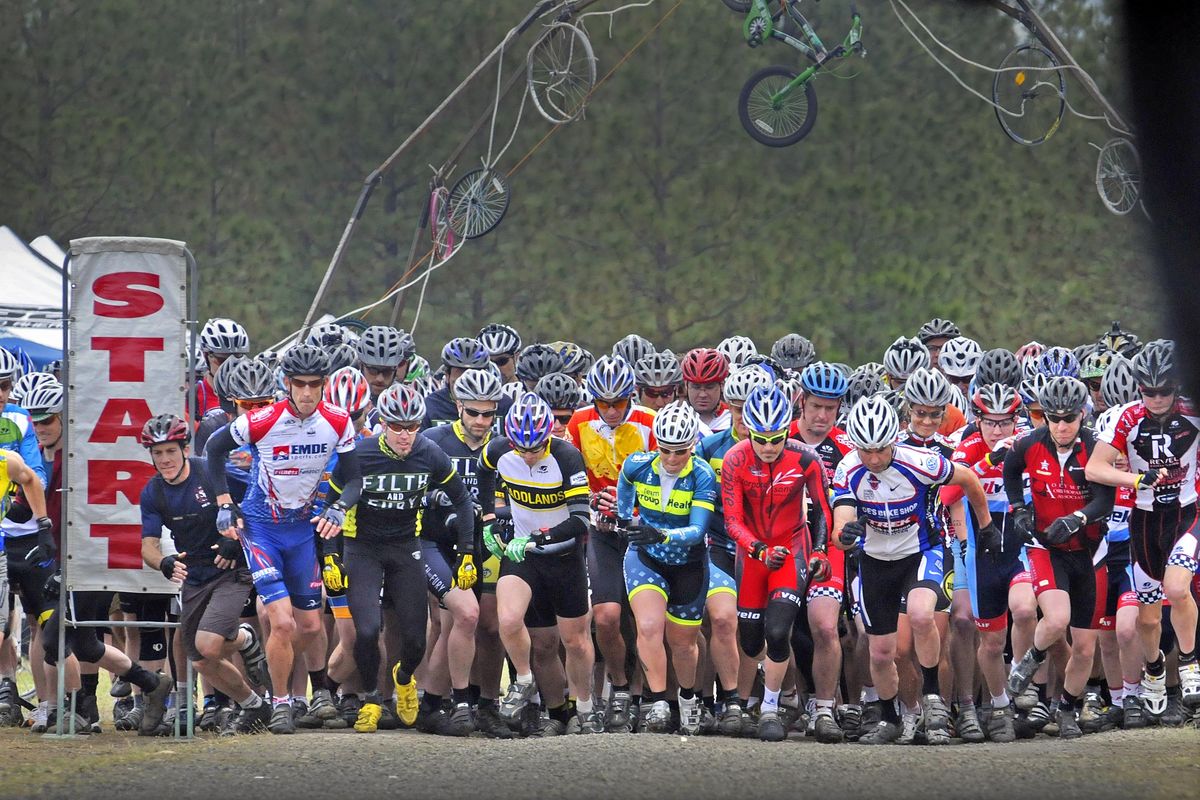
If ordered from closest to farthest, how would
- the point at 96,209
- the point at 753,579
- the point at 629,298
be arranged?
the point at 753,579 → the point at 629,298 → the point at 96,209

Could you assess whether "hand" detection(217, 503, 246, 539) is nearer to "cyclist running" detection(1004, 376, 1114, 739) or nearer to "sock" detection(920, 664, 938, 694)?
"sock" detection(920, 664, 938, 694)

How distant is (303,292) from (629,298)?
6524 millimetres

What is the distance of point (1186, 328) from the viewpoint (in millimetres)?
9453

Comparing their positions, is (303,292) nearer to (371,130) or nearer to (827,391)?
(371,130)

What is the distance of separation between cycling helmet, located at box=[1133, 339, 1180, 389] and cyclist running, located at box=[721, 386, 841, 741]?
2474 millimetres

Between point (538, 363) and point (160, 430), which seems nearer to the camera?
point (160, 430)

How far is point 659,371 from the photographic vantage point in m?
13.2

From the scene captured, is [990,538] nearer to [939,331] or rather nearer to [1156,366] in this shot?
[1156,366]

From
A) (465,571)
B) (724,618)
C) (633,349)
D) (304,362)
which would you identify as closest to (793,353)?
(633,349)

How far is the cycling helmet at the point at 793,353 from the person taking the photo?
1500cm

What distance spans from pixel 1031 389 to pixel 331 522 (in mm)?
5271

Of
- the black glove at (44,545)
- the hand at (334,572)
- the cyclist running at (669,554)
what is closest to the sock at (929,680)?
the cyclist running at (669,554)

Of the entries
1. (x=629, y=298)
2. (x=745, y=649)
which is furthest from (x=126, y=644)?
(x=629, y=298)

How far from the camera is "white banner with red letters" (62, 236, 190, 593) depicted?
11367 mm
